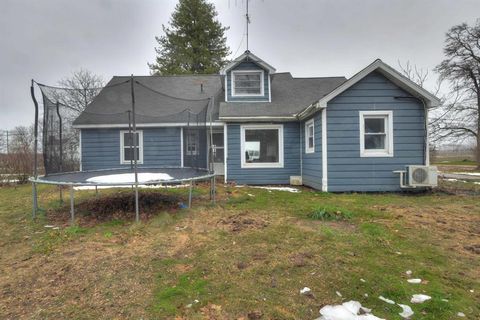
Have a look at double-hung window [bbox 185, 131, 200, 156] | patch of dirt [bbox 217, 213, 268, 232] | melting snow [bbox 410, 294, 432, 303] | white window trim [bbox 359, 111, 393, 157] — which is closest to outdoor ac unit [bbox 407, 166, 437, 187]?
white window trim [bbox 359, 111, 393, 157]

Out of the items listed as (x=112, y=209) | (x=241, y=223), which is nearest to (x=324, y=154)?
(x=241, y=223)

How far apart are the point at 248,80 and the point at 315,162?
168 inches

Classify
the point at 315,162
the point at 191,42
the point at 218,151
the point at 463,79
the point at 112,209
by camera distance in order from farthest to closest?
the point at 191,42 < the point at 463,79 < the point at 218,151 < the point at 315,162 < the point at 112,209

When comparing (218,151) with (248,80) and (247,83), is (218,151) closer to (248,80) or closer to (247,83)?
(247,83)

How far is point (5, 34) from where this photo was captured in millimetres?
13141

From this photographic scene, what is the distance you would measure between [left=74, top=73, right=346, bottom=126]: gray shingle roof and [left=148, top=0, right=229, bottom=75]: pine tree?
12317mm

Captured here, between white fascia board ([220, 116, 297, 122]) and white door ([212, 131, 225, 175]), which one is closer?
white fascia board ([220, 116, 297, 122])

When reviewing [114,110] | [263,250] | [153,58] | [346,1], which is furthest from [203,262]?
[153,58]

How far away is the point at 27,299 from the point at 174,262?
1.35 m

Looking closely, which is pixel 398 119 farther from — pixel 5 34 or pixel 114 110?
pixel 5 34

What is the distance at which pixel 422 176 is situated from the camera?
25.1 feet

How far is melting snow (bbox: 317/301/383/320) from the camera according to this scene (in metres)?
2.31

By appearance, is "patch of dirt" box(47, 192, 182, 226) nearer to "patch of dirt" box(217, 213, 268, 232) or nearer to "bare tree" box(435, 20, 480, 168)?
"patch of dirt" box(217, 213, 268, 232)

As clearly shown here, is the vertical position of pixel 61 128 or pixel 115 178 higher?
pixel 61 128
